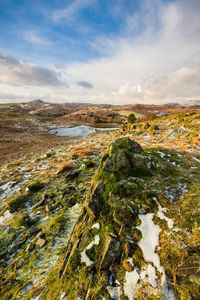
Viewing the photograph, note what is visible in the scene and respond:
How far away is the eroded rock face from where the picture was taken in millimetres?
3895

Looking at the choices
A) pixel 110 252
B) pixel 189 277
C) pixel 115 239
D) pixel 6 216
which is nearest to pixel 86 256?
pixel 110 252

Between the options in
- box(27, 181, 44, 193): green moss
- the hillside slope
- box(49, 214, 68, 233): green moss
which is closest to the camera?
the hillside slope

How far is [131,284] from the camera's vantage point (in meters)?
3.36

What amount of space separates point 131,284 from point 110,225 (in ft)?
5.09

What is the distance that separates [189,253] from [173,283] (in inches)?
32.5

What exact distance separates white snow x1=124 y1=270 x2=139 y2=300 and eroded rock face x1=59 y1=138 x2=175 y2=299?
0.47ft

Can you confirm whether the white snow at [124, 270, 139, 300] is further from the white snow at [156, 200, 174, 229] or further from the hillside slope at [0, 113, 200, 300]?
the white snow at [156, 200, 174, 229]

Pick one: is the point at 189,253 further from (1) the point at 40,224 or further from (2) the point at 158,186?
(1) the point at 40,224

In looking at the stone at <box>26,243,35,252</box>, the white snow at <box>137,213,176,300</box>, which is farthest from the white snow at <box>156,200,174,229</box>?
the stone at <box>26,243,35,252</box>

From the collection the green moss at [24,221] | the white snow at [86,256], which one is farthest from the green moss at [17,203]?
the white snow at [86,256]

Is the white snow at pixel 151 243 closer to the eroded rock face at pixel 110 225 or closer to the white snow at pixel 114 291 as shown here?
the eroded rock face at pixel 110 225

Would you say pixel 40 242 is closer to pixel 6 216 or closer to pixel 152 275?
pixel 6 216

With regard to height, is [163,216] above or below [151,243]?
above

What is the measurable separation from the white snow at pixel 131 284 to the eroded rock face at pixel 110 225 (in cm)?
14
